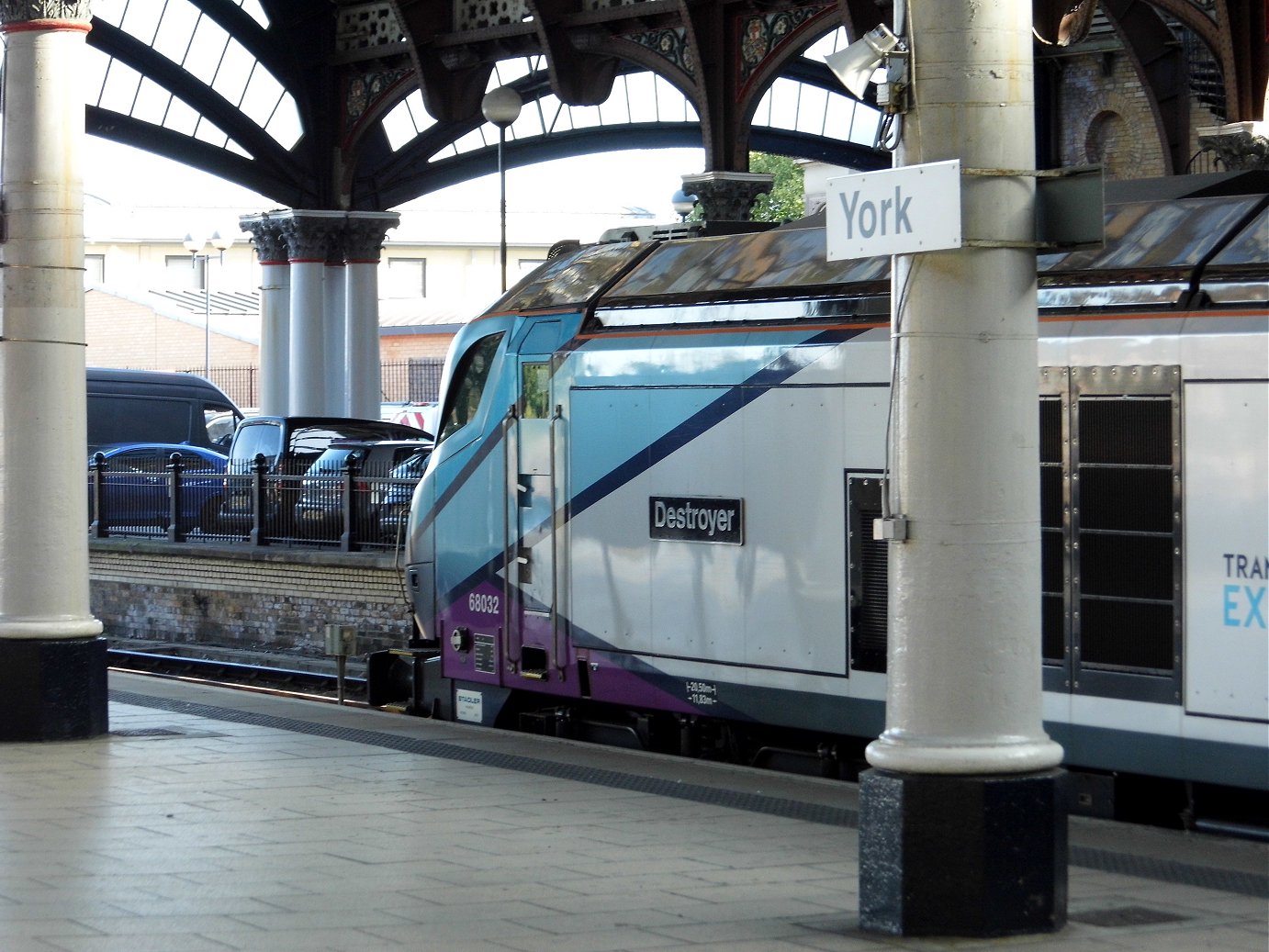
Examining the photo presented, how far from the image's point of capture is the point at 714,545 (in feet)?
33.7

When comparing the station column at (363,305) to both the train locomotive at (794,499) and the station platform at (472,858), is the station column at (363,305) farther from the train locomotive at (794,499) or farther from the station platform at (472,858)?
the station platform at (472,858)

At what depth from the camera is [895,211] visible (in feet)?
20.7

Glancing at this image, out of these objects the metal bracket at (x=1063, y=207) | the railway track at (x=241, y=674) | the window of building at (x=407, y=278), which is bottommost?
the railway track at (x=241, y=674)

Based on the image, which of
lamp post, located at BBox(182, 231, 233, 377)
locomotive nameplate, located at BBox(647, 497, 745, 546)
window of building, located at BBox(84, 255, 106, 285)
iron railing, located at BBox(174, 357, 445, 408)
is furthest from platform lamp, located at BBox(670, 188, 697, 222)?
window of building, located at BBox(84, 255, 106, 285)

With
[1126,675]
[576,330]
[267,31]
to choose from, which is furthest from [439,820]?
[267,31]

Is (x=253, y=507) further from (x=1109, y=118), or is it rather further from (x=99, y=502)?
(x=1109, y=118)

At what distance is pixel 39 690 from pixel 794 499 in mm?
4611

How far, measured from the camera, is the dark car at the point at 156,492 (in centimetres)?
2266

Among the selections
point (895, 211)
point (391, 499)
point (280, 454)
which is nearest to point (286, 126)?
point (280, 454)

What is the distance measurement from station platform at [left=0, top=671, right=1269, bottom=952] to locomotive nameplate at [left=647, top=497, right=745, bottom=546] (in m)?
1.25

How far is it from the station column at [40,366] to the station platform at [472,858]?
0.45 m

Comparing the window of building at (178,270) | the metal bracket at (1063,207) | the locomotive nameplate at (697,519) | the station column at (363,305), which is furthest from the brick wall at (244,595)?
the window of building at (178,270)

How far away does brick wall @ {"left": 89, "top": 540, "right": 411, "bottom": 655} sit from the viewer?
19359mm

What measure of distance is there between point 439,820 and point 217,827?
973 mm
